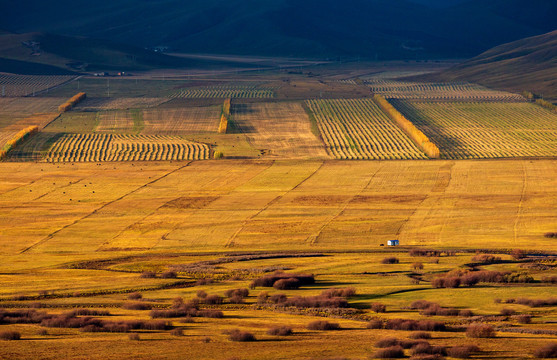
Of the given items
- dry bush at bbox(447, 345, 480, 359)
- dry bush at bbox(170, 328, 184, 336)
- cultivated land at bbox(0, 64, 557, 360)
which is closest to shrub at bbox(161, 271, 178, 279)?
cultivated land at bbox(0, 64, 557, 360)

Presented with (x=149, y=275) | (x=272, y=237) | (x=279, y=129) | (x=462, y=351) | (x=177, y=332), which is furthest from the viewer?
(x=279, y=129)

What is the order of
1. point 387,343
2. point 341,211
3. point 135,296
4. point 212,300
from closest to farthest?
point 387,343 < point 212,300 < point 135,296 < point 341,211

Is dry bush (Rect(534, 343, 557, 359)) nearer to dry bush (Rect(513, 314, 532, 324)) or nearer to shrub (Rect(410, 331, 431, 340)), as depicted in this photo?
shrub (Rect(410, 331, 431, 340))

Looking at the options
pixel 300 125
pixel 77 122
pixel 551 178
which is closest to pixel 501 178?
pixel 551 178

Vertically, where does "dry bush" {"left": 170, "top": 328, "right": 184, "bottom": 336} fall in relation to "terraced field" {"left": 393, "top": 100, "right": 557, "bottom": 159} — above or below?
above

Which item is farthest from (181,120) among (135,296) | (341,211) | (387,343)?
(387,343)

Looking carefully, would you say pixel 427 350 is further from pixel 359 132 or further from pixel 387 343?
pixel 359 132
